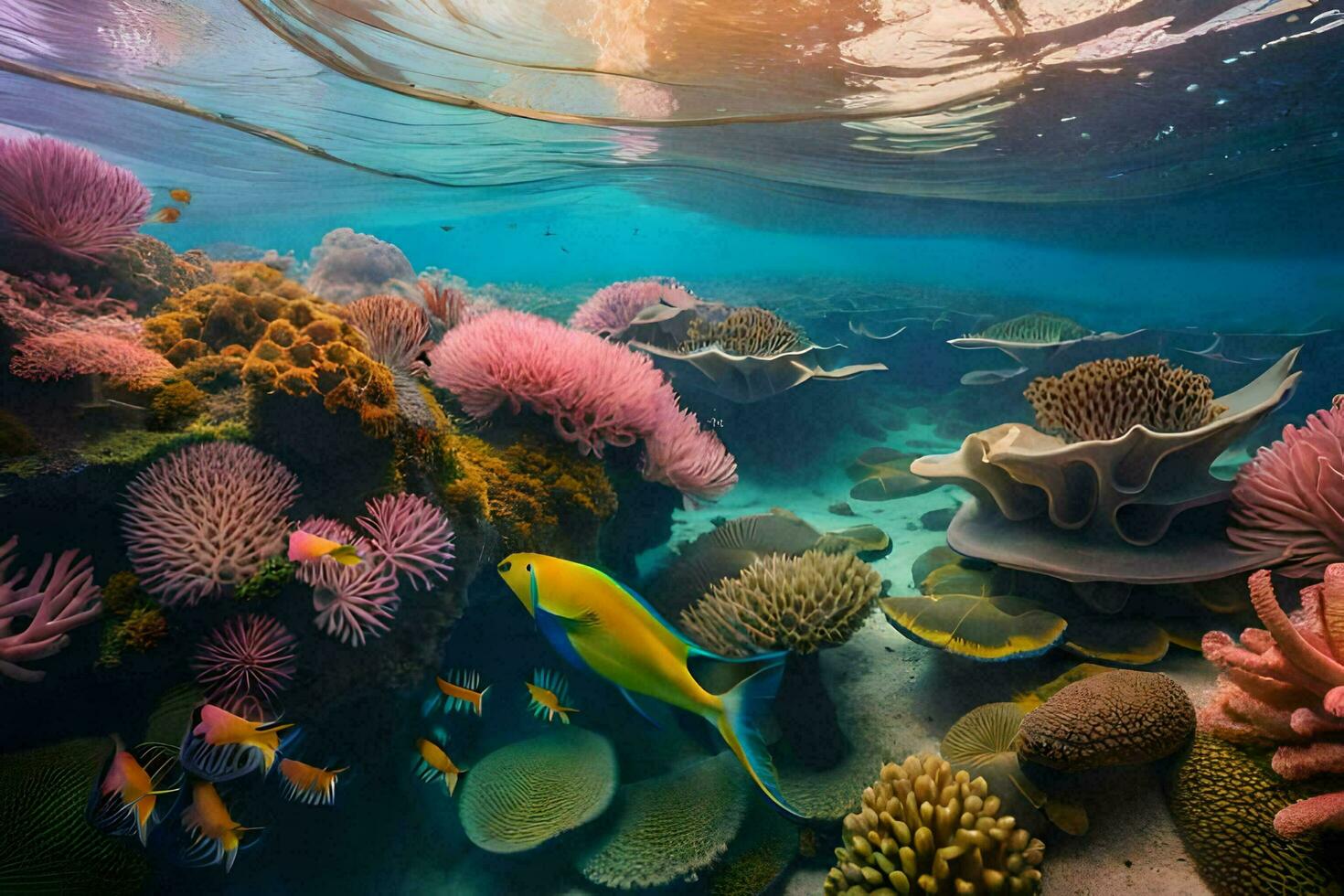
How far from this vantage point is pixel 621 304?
8086 millimetres

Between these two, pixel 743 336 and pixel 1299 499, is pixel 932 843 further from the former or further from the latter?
pixel 743 336

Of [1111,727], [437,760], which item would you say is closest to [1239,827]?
[1111,727]

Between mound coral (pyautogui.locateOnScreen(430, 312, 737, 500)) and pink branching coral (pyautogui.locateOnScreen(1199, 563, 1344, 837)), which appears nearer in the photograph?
pink branching coral (pyautogui.locateOnScreen(1199, 563, 1344, 837))

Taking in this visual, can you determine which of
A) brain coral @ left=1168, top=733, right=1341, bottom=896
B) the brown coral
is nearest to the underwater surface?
brain coral @ left=1168, top=733, right=1341, bottom=896

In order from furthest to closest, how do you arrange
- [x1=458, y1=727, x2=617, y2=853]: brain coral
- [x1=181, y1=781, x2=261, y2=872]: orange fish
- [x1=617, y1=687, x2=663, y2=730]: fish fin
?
[x1=458, y1=727, x2=617, y2=853]: brain coral → [x1=181, y1=781, x2=261, y2=872]: orange fish → [x1=617, y1=687, x2=663, y2=730]: fish fin

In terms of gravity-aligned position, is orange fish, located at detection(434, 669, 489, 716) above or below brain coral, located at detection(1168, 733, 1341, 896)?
below

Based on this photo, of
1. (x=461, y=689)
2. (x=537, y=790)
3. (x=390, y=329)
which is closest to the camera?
(x=461, y=689)

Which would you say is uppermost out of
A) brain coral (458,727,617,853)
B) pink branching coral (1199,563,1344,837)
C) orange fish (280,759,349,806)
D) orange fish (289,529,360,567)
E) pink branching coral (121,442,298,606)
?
pink branching coral (1199,563,1344,837)

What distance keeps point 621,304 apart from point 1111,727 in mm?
7190

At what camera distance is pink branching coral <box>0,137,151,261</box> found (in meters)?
3.14

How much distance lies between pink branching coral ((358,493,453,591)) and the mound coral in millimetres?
968

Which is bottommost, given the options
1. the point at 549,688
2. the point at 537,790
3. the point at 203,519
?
A: the point at 537,790

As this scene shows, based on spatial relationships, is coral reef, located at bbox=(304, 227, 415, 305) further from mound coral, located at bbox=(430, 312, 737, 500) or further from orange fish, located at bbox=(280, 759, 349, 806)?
orange fish, located at bbox=(280, 759, 349, 806)

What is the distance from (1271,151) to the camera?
12.8 meters
